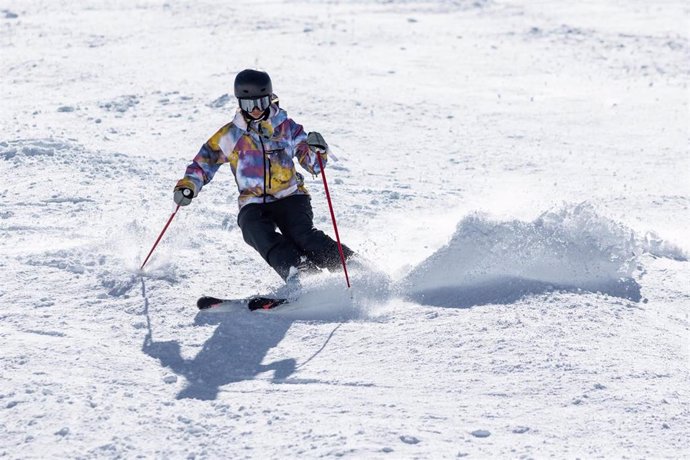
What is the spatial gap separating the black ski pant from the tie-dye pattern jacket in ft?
0.28

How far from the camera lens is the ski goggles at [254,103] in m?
5.49

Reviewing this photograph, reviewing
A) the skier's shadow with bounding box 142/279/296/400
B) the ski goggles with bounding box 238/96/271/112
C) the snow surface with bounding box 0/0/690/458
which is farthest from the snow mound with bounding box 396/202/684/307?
the ski goggles with bounding box 238/96/271/112

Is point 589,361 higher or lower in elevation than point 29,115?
lower

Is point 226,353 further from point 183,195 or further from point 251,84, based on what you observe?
point 251,84

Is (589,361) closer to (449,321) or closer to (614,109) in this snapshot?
(449,321)

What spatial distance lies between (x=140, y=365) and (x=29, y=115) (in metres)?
6.20

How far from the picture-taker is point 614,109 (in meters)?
11.5

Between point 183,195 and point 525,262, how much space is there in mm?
2076

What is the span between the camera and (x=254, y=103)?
5504 millimetres

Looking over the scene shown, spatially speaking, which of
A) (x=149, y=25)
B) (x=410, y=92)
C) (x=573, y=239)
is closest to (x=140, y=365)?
(x=573, y=239)

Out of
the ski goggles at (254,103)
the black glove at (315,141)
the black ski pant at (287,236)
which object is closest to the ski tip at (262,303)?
the black ski pant at (287,236)

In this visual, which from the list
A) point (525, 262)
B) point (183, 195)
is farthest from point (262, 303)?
point (525, 262)

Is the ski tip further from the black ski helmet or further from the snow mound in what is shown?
the black ski helmet

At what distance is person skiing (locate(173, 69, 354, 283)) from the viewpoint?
547 centimetres
